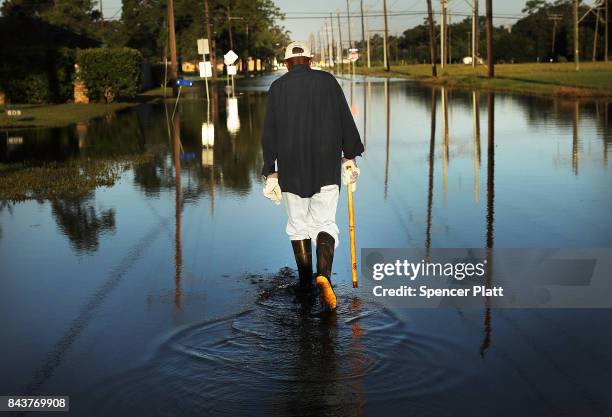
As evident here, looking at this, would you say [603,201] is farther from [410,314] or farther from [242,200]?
[410,314]

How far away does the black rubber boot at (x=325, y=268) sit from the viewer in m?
6.80

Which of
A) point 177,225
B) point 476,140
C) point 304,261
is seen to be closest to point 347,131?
point 304,261

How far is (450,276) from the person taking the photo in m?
7.93

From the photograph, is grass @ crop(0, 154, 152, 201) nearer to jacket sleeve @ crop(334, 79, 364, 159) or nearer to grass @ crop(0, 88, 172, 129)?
jacket sleeve @ crop(334, 79, 364, 159)

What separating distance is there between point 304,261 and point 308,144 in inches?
36.1

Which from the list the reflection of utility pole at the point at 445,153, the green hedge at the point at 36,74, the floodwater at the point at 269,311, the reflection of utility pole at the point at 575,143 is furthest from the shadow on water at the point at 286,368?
the green hedge at the point at 36,74

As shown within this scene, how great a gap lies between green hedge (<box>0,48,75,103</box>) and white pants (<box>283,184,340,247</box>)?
35.3m

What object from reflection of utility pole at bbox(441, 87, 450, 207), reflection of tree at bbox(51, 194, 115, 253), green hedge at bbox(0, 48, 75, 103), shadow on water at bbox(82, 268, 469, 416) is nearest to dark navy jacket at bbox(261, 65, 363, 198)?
shadow on water at bbox(82, 268, 469, 416)

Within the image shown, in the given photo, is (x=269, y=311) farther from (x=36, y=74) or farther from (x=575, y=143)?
(x=36, y=74)

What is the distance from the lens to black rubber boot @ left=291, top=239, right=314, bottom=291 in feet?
24.7

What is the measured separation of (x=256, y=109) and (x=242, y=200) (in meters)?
23.8

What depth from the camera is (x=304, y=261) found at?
7.52 metres

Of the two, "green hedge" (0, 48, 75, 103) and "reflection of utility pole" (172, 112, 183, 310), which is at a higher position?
"green hedge" (0, 48, 75, 103)

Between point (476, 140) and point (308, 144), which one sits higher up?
point (308, 144)
